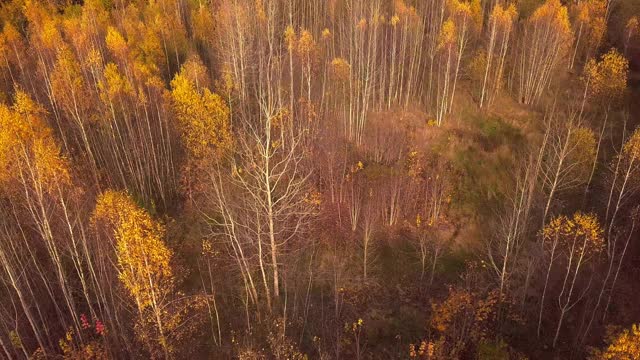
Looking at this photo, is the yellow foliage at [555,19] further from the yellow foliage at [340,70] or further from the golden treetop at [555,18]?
the yellow foliage at [340,70]

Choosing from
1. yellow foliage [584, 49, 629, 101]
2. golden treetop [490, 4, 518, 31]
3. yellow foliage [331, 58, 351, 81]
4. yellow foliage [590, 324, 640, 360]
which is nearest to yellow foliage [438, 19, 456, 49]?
golden treetop [490, 4, 518, 31]

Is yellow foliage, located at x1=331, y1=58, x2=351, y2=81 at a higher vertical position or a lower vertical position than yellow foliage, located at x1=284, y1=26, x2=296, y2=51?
lower

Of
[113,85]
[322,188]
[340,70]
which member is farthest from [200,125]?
[340,70]

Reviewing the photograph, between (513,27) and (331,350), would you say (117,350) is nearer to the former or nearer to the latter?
(331,350)

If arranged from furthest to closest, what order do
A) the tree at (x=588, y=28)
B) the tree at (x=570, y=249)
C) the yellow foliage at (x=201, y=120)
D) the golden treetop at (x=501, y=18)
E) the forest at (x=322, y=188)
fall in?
the tree at (x=588, y=28) → the golden treetop at (x=501, y=18) → the yellow foliage at (x=201, y=120) → the tree at (x=570, y=249) → the forest at (x=322, y=188)

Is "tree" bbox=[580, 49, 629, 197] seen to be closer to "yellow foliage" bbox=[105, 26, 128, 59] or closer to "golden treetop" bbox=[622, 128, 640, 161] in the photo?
"golden treetop" bbox=[622, 128, 640, 161]

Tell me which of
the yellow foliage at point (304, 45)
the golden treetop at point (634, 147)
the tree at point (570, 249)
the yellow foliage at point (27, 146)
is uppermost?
the yellow foliage at point (304, 45)

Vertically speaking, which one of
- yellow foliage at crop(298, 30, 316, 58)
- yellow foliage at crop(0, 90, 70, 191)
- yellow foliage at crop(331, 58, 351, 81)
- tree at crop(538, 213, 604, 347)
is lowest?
tree at crop(538, 213, 604, 347)

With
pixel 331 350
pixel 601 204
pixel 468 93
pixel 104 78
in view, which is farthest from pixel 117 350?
pixel 468 93

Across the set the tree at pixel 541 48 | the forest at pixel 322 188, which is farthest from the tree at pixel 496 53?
the tree at pixel 541 48
